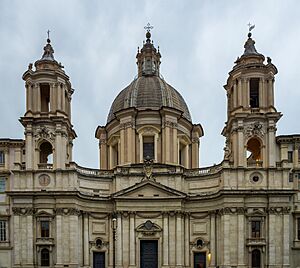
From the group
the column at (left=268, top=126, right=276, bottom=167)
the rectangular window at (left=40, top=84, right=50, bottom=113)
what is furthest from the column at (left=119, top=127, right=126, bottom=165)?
the column at (left=268, top=126, right=276, bottom=167)

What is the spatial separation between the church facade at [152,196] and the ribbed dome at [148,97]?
622 cm

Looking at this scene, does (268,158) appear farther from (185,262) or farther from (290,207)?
(185,262)

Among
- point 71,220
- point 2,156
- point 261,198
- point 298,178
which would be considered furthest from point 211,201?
Answer: point 2,156

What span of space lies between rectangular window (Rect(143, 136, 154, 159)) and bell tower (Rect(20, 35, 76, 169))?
930cm

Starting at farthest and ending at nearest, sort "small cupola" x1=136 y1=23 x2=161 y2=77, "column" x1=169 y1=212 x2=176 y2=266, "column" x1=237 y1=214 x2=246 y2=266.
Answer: "small cupola" x1=136 y1=23 x2=161 y2=77 < "column" x1=169 y1=212 x2=176 y2=266 < "column" x1=237 y1=214 x2=246 y2=266

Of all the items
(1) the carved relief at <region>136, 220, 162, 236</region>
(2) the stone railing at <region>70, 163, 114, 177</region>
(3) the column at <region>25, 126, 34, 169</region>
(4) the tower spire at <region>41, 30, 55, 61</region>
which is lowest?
(1) the carved relief at <region>136, 220, 162, 236</region>

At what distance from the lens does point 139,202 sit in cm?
6391

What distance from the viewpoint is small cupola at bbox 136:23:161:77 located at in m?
76.5

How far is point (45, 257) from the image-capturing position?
60.7 metres

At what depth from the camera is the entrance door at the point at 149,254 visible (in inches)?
2522

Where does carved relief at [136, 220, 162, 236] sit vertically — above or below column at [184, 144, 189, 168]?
below

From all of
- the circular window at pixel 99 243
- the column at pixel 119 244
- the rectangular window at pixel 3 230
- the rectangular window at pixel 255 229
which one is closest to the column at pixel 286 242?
the rectangular window at pixel 255 229

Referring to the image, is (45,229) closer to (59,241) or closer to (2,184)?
(59,241)

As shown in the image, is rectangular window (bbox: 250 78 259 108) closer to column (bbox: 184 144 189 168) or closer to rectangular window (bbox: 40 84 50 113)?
column (bbox: 184 144 189 168)
